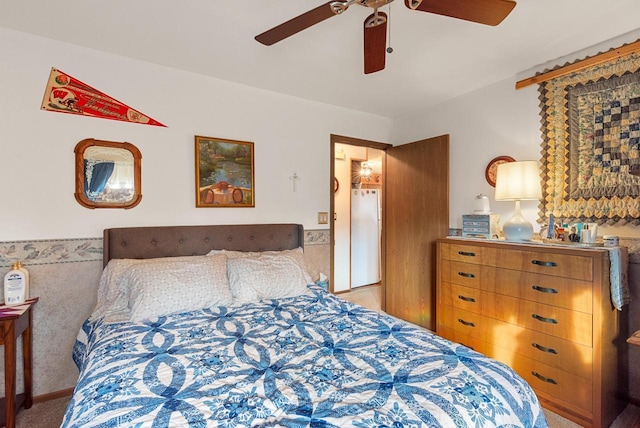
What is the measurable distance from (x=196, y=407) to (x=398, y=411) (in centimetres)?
65

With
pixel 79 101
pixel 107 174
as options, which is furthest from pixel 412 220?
pixel 79 101

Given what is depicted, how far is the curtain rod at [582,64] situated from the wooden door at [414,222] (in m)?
0.82

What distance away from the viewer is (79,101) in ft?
7.20

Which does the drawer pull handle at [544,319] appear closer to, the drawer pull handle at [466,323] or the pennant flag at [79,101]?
the drawer pull handle at [466,323]

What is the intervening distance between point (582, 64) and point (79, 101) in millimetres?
3548

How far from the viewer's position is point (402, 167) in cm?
361

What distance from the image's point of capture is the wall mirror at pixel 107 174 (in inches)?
86.7

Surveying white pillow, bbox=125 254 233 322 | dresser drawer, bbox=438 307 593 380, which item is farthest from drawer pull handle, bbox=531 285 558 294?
white pillow, bbox=125 254 233 322

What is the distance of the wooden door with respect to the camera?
3201 millimetres

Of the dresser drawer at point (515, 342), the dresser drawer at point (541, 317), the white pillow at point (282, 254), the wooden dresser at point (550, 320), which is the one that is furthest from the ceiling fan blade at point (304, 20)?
the dresser drawer at point (515, 342)

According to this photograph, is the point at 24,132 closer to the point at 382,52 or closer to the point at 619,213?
the point at 382,52

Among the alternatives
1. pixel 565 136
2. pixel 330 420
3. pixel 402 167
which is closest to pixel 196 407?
pixel 330 420

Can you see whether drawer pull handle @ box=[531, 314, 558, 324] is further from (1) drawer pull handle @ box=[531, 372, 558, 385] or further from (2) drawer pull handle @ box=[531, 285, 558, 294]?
(1) drawer pull handle @ box=[531, 372, 558, 385]

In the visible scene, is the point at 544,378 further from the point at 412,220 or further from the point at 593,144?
the point at 412,220
